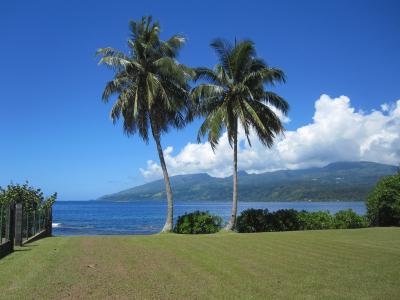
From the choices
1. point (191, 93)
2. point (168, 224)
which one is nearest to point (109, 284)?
point (168, 224)

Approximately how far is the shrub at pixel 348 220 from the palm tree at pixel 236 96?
616cm

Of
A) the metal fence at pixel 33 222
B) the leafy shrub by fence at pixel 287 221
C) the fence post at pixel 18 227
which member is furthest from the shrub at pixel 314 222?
the fence post at pixel 18 227

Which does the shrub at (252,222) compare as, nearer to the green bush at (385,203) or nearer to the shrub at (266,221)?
the shrub at (266,221)

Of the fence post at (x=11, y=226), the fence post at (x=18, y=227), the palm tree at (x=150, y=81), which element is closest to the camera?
the fence post at (x=11, y=226)

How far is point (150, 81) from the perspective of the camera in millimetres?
25375

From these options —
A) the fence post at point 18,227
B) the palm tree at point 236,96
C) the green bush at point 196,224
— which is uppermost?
the palm tree at point 236,96

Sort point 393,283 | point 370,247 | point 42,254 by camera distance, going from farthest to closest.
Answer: point 370,247, point 42,254, point 393,283

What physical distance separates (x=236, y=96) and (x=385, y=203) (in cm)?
1128

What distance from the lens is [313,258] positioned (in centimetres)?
1316

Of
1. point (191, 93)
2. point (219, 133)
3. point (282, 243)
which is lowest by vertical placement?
point (282, 243)

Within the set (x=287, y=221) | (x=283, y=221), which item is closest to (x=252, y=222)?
(x=283, y=221)

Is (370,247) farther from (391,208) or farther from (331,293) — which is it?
(391,208)

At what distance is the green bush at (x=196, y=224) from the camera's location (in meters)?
25.8

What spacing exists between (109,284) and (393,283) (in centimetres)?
596
